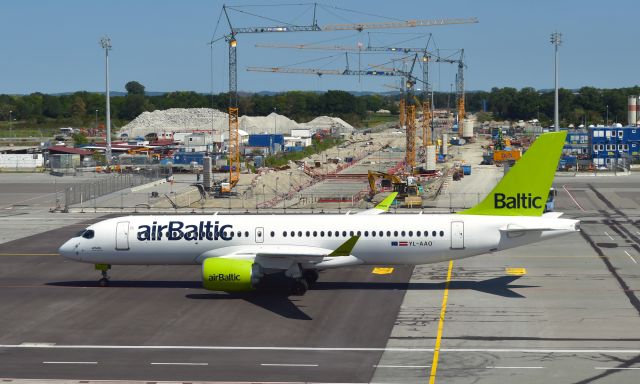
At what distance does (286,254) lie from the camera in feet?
152

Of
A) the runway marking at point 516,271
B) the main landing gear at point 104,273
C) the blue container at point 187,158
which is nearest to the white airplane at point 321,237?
the main landing gear at point 104,273

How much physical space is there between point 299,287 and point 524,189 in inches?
525

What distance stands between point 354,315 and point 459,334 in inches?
239

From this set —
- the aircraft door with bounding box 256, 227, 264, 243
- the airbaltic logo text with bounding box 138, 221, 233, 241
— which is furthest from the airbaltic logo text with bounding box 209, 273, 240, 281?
the aircraft door with bounding box 256, 227, 264, 243

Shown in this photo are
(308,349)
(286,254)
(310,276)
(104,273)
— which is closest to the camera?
(308,349)

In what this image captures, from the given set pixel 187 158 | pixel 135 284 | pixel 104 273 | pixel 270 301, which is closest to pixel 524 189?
pixel 270 301

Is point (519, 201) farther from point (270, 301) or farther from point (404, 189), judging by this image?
point (404, 189)

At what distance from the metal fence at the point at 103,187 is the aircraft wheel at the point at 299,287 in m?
48.9

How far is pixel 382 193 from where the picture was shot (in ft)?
352

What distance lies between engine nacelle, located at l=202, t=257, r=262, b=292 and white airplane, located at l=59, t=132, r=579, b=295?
0.05 meters

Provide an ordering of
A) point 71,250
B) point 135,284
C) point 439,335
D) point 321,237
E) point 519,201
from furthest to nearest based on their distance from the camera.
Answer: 1. point 135,284
2. point 71,250
3. point 321,237
4. point 519,201
5. point 439,335

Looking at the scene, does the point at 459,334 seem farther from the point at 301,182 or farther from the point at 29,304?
the point at 301,182

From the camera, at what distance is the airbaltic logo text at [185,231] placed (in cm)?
4909

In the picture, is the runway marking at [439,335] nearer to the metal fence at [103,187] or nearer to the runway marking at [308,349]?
the runway marking at [308,349]
